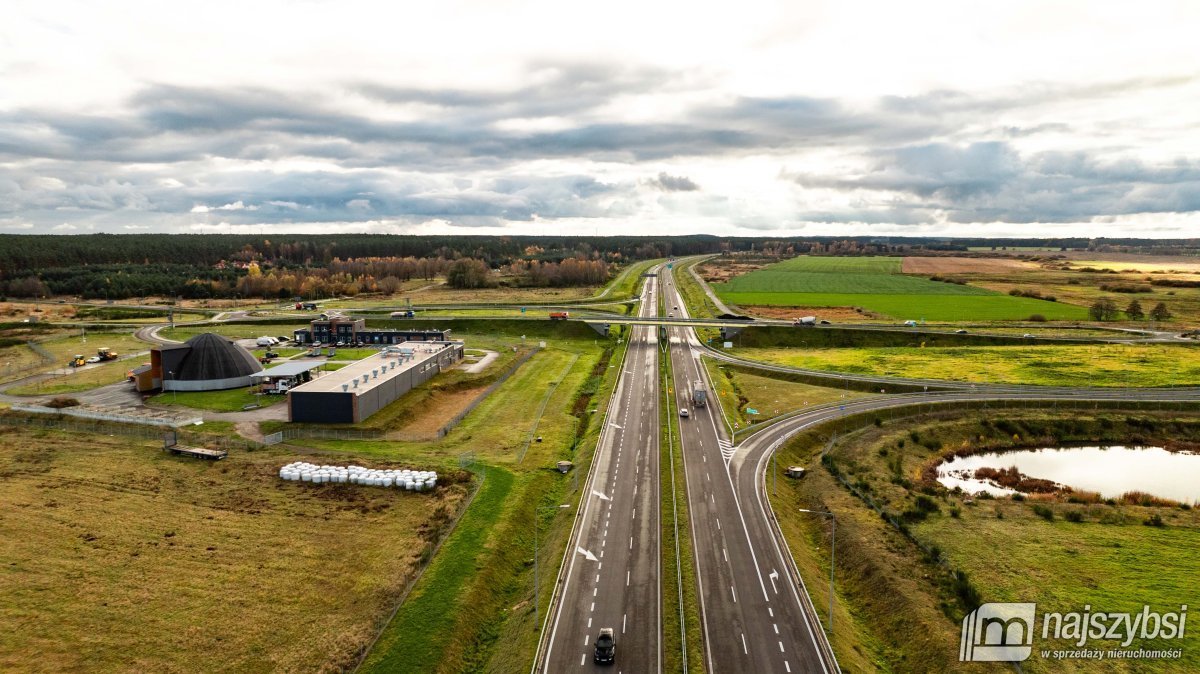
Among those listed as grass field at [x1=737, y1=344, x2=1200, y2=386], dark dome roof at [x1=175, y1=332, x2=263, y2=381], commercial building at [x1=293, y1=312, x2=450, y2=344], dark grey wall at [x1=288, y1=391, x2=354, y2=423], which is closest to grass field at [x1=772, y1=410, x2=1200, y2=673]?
grass field at [x1=737, y1=344, x2=1200, y2=386]

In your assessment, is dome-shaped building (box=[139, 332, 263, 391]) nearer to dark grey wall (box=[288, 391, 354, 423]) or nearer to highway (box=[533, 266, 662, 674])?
dark grey wall (box=[288, 391, 354, 423])

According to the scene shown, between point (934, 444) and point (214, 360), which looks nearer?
point (934, 444)

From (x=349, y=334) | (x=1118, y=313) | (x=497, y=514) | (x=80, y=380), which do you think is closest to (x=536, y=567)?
(x=497, y=514)

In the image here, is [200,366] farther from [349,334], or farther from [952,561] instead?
[952,561]

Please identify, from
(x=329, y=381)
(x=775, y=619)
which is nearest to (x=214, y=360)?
(x=329, y=381)

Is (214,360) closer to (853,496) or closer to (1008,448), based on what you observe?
(853,496)
